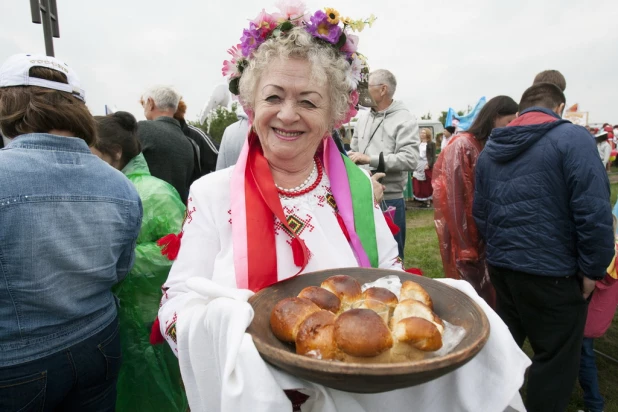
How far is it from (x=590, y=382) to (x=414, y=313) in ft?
9.63

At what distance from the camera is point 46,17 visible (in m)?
4.11

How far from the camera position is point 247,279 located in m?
1.56

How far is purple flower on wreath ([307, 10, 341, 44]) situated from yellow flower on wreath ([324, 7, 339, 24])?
0.01 meters

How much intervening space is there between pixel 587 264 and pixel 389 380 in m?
2.28

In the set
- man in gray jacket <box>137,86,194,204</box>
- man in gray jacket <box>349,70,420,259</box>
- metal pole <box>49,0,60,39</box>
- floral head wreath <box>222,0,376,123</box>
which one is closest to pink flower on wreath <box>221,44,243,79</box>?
floral head wreath <box>222,0,376,123</box>

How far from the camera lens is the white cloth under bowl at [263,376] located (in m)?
1.03

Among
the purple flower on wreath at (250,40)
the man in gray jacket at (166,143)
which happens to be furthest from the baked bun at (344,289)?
the man in gray jacket at (166,143)

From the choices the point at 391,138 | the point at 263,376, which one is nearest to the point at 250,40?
the point at 263,376

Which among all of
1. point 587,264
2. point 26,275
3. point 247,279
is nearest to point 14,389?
point 26,275

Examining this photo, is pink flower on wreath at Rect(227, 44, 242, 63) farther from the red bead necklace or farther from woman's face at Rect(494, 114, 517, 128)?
woman's face at Rect(494, 114, 517, 128)

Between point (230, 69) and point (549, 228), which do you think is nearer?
point (230, 69)

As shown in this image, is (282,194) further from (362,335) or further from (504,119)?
(504,119)

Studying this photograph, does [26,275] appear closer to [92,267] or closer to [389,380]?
[92,267]

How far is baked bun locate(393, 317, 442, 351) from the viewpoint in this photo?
108cm
